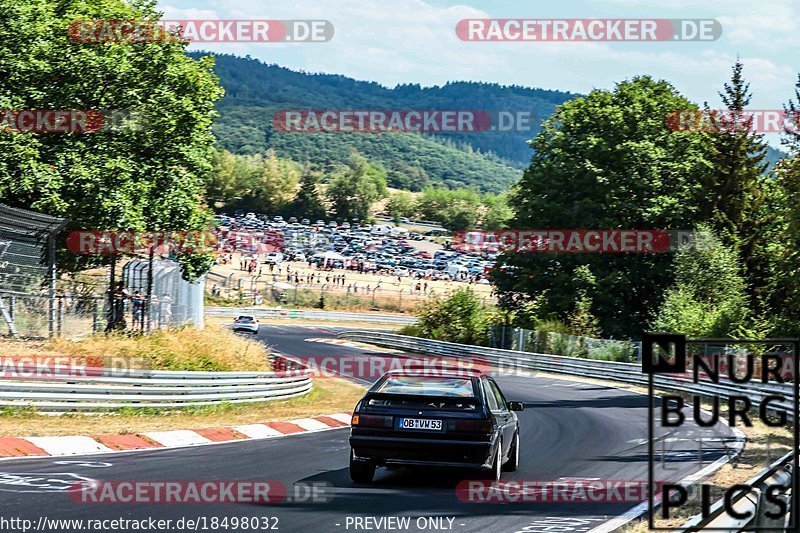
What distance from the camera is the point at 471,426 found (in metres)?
11.4

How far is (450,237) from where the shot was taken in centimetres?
16162

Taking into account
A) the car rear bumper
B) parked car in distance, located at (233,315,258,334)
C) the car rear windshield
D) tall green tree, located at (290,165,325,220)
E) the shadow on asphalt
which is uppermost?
tall green tree, located at (290,165,325,220)

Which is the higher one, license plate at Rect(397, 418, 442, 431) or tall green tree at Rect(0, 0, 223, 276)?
tall green tree at Rect(0, 0, 223, 276)

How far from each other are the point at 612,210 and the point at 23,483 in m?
44.6

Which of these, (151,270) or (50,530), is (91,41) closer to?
(151,270)

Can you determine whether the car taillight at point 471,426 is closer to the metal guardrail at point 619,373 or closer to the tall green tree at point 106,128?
the metal guardrail at point 619,373

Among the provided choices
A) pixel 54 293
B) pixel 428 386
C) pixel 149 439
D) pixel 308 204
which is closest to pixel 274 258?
pixel 308 204

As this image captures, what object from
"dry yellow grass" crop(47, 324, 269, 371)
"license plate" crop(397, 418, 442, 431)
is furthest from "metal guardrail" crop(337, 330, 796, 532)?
"dry yellow grass" crop(47, 324, 269, 371)

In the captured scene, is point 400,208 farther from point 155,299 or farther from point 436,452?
point 436,452

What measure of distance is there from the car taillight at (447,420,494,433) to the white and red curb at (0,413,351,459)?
17.9 ft

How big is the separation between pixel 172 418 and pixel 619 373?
923 inches

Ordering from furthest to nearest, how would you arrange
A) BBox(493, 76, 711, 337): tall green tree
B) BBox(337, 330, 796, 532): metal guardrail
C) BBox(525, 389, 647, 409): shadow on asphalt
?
BBox(493, 76, 711, 337): tall green tree < BBox(525, 389, 647, 409): shadow on asphalt < BBox(337, 330, 796, 532): metal guardrail

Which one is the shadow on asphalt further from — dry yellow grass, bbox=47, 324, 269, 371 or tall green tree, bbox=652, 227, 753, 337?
tall green tree, bbox=652, 227, 753, 337

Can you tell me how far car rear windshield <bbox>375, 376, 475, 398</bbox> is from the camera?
468 inches
